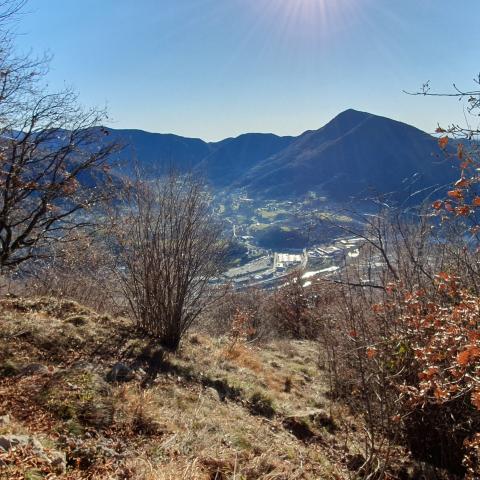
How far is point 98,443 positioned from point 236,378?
3.93 m

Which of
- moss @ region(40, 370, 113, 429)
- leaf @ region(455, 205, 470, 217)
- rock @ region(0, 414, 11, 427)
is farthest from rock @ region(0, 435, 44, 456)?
leaf @ region(455, 205, 470, 217)

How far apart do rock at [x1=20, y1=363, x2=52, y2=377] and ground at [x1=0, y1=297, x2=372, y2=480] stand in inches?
0.9

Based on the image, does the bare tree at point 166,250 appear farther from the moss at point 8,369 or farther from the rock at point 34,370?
the moss at point 8,369

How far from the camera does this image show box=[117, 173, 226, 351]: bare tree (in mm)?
8016

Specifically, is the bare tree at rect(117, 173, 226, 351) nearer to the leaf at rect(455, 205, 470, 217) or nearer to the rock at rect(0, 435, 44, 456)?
the rock at rect(0, 435, 44, 456)

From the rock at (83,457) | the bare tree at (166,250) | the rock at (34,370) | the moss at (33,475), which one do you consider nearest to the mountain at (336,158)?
the bare tree at (166,250)

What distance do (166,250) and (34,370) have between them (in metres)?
3.45

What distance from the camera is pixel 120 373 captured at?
583 cm

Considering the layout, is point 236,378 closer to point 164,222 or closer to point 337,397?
point 337,397

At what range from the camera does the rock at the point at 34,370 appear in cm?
501

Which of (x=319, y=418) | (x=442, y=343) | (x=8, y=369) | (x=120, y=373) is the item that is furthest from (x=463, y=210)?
(x=8, y=369)

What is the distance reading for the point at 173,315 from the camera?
26.2 feet

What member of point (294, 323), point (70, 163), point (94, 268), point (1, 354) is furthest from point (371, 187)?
point (294, 323)

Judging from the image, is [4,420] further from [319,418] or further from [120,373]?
[319,418]
